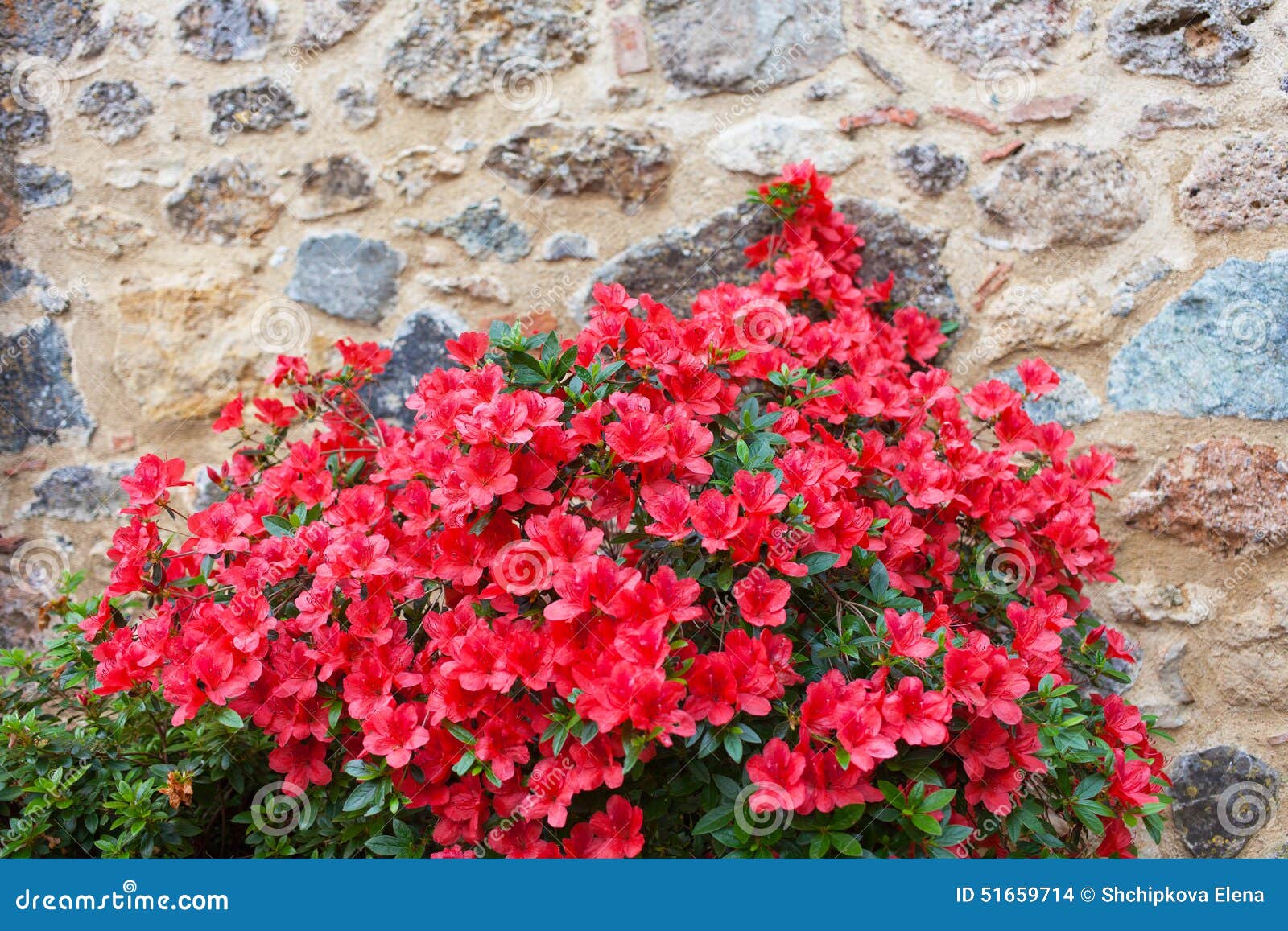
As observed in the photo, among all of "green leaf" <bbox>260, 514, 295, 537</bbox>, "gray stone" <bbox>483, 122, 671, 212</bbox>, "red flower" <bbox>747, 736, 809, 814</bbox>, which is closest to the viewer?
"red flower" <bbox>747, 736, 809, 814</bbox>

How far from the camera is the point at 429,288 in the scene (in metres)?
2.38

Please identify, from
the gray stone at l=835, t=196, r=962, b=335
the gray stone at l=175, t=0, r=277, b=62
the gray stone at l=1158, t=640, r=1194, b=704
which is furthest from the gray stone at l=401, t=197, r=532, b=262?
the gray stone at l=1158, t=640, r=1194, b=704

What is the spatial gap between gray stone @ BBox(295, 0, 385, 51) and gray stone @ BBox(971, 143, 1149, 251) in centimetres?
160

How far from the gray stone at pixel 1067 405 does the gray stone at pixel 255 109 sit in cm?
195

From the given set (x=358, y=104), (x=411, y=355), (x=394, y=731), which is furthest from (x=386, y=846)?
(x=358, y=104)

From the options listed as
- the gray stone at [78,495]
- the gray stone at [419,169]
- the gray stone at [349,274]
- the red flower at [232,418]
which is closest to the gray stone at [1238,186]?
the gray stone at [419,169]

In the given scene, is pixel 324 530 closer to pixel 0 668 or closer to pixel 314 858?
pixel 314 858

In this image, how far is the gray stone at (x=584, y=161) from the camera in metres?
2.29

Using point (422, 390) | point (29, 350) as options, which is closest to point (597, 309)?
point (422, 390)

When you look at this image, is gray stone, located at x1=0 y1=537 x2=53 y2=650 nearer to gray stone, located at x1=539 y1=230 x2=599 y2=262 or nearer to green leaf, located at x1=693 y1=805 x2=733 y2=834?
gray stone, located at x1=539 y1=230 x2=599 y2=262

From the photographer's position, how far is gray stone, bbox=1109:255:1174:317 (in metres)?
2.00

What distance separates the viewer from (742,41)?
225 centimetres

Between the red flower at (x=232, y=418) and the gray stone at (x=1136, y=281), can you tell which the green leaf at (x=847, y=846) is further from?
the red flower at (x=232, y=418)

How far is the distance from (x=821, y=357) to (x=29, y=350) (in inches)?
80.8
